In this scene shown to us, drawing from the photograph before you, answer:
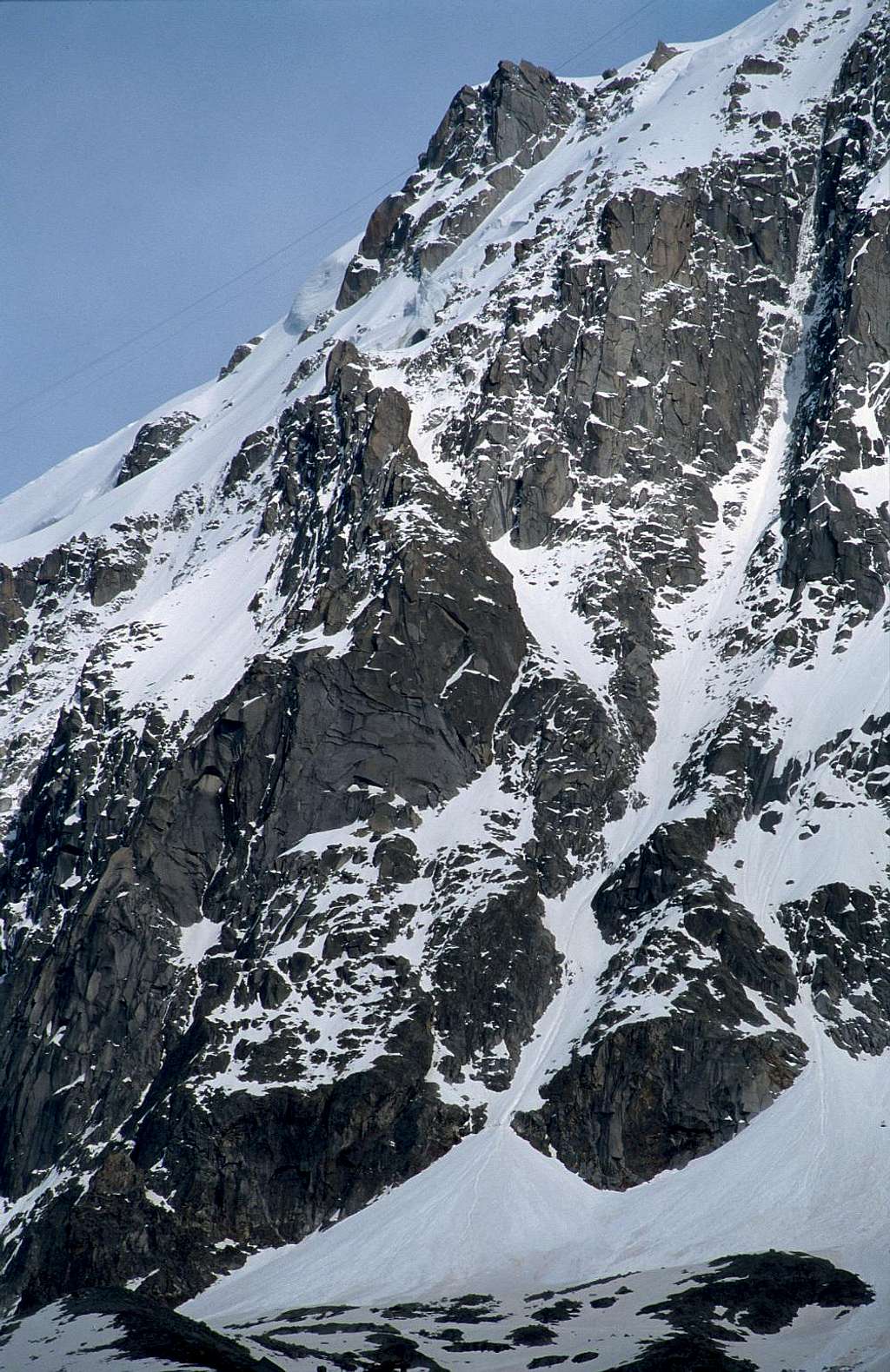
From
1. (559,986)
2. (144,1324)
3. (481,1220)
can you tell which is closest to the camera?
(144,1324)

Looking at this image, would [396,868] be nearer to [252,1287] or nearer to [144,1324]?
[252,1287]

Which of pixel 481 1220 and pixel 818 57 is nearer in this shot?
pixel 481 1220

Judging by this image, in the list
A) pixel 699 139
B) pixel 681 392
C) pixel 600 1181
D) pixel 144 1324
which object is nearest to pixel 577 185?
pixel 699 139

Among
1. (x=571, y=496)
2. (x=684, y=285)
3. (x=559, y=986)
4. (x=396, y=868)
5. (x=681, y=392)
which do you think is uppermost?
(x=684, y=285)

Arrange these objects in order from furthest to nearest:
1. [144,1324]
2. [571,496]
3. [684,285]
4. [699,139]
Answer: [699,139] → [684,285] → [571,496] → [144,1324]

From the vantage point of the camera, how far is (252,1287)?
338 feet

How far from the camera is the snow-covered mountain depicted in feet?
332

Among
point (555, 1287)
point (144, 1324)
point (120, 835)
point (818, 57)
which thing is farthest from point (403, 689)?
point (818, 57)

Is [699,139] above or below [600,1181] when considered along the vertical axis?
above

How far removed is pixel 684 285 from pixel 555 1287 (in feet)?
345

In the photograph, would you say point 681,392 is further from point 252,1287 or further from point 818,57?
point 252,1287

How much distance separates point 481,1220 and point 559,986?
21196 millimetres

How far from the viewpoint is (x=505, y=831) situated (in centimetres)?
12888

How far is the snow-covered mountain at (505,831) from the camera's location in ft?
332
